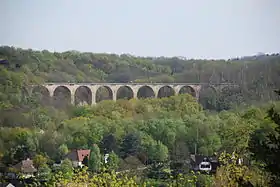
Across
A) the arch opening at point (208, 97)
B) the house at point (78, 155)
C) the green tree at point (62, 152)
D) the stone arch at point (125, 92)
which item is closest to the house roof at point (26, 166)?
the green tree at point (62, 152)

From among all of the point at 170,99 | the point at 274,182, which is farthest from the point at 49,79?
the point at 274,182

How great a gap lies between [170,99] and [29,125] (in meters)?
7.81

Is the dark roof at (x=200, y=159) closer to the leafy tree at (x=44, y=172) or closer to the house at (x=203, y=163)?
the house at (x=203, y=163)

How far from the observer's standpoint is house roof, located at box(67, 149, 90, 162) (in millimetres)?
15133

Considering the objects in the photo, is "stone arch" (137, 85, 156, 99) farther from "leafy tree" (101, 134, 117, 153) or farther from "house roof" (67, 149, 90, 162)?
"house roof" (67, 149, 90, 162)

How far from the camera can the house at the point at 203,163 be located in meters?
14.6

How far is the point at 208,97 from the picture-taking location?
26.5m

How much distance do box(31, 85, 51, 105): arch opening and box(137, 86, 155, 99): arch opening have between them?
637 centimetres

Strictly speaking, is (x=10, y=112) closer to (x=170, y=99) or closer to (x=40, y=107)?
(x=40, y=107)

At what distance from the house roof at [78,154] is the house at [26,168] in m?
1.16

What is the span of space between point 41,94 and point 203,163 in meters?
10.5

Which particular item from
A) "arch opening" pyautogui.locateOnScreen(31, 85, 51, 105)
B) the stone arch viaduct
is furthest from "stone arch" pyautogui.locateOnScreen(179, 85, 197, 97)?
"arch opening" pyautogui.locateOnScreen(31, 85, 51, 105)

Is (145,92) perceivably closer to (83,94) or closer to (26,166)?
(83,94)

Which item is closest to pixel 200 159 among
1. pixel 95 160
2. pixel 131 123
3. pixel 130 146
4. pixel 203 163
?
pixel 203 163
